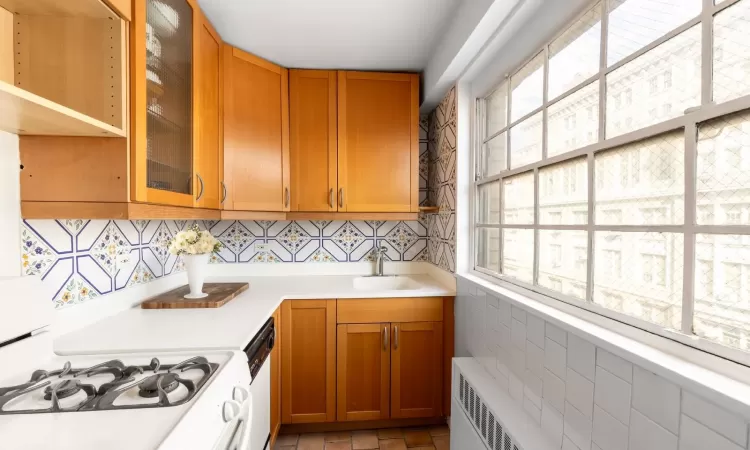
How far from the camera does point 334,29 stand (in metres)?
1.76

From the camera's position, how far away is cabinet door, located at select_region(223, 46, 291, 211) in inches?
75.3

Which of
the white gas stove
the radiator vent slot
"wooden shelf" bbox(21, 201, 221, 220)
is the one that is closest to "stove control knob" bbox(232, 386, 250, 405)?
the white gas stove

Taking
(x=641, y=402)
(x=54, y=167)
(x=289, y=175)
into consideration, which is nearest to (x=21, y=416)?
(x=54, y=167)

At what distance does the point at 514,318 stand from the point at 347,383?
1.13m

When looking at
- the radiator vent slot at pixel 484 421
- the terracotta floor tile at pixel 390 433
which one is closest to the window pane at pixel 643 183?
the radiator vent slot at pixel 484 421

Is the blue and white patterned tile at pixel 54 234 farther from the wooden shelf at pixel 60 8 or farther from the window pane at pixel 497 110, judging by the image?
the window pane at pixel 497 110

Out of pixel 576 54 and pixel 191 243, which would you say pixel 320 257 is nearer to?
pixel 191 243

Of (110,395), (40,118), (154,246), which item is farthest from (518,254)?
(154,246)

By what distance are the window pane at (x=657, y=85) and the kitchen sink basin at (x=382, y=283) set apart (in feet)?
5.62

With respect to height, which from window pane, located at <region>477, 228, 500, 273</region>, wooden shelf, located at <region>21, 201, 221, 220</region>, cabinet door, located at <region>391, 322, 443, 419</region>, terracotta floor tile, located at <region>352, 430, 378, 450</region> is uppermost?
wooden shelf, located at <region>21, 201, 221, 220</region>

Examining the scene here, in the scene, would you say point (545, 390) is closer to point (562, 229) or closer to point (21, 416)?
point (562, 229)

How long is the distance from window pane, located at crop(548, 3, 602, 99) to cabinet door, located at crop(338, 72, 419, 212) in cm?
109

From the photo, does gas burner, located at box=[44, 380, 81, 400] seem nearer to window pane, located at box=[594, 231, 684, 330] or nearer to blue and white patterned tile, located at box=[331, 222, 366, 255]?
window pane, located at box=[594, 231, 684, 330]

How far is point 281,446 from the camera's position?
74.7 inches
